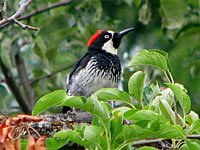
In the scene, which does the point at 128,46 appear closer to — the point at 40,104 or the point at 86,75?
the point at 86,75

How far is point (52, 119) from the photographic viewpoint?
9.40 ft

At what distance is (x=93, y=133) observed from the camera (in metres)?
2.15

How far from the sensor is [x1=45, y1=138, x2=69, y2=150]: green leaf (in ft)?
7.40

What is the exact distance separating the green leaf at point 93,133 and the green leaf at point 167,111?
0.59 meters

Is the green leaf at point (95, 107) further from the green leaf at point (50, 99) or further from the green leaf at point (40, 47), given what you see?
the green leaf at point (40, 47)

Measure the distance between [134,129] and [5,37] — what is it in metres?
4.24

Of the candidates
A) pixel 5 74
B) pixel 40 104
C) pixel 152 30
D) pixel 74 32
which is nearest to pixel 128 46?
pixel 152 30

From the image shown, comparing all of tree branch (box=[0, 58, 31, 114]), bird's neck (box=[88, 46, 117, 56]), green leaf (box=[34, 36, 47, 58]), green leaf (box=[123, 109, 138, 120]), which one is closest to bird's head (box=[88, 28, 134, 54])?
bird's neck (box=[88, 46, 117, 56])

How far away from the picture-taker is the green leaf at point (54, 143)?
88.8 inches

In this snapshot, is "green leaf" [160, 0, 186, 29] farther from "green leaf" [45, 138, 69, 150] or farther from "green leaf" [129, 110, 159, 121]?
"green leaf" [45, 138, 69, 150]

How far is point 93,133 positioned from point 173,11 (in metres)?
3.54

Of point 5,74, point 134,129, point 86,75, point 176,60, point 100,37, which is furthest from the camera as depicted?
point 176,60

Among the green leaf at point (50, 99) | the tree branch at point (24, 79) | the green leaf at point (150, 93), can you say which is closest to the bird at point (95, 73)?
the tree branch at point (24, 79)

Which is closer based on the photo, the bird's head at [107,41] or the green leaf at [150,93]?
the green leaf at [150,93]
